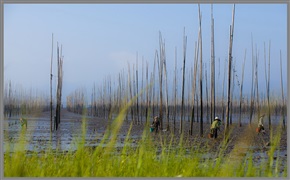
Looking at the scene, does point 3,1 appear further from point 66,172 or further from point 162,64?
point 162,64

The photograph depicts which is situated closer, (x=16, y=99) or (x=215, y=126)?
(x=215, y=126)

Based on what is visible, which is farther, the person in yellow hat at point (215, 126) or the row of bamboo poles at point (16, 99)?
the row of bamboo poles at point (16, 99)

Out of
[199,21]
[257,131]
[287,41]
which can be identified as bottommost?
[257,131]

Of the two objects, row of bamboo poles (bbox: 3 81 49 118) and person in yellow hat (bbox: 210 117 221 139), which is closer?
person in yellow hat (bbox: 210 117 221 139)

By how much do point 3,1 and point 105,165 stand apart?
1981 mm

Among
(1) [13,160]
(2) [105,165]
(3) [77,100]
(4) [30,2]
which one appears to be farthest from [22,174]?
(3) [77,100]

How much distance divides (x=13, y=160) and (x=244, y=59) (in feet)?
42.0

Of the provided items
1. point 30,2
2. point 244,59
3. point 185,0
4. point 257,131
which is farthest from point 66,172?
point 244,59

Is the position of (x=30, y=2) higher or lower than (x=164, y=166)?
higher

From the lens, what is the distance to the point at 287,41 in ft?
15.5

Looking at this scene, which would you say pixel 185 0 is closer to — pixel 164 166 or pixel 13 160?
pixel 164 166

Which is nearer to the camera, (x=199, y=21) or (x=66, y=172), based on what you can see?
(x=66, y=172)

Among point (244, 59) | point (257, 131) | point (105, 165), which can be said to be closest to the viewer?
point (105, 165)

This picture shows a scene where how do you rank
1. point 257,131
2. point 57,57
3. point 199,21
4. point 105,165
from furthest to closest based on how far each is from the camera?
point 57,57 → point 257,131 → point 199,21 → point 105,165
